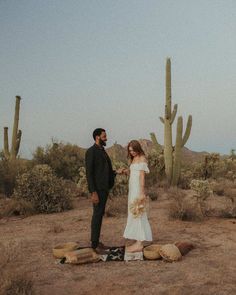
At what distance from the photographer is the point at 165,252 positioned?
6.70 m

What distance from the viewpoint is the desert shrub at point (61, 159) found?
2069 cm

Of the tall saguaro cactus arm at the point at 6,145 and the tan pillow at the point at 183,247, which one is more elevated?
the tall saguaro cactus arm at the point at 6,145

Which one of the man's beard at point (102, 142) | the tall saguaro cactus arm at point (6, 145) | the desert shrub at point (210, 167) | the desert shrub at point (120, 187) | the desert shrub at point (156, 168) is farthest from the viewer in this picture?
the desert shrub at point (210, 167)

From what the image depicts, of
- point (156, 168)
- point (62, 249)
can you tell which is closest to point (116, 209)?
point (62, 249)

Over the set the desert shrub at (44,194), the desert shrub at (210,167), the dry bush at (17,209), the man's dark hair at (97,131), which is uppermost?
the desert shrub at (210,167)

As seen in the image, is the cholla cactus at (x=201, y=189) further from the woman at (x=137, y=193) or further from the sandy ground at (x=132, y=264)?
the woman at (x=137, y=193)

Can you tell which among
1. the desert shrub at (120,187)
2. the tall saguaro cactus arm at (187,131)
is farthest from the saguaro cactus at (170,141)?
the desert shrub at (120,187)

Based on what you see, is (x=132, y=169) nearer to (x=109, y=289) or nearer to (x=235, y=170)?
(x=109, y=289)

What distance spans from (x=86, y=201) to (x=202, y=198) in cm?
486

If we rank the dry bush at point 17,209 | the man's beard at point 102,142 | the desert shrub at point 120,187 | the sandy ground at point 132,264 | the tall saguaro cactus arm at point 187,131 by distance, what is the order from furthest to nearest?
the tall saguaro cactus arm at point 187,131
the desert shrub at point 120,187
the dry bush at point 17,209
the man's beard at point 102,142
the sandy ground at point 132,264

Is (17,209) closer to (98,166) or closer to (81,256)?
(98,166)

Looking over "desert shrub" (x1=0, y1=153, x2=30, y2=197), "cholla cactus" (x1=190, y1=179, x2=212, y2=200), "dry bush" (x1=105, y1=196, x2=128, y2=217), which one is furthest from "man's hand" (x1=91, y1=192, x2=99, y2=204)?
"desert shrub" (x1=0, y1=153, x2=30, y2=197)

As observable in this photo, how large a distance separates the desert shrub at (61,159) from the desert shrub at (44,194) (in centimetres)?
693

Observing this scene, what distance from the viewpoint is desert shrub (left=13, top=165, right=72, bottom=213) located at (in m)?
12.3
